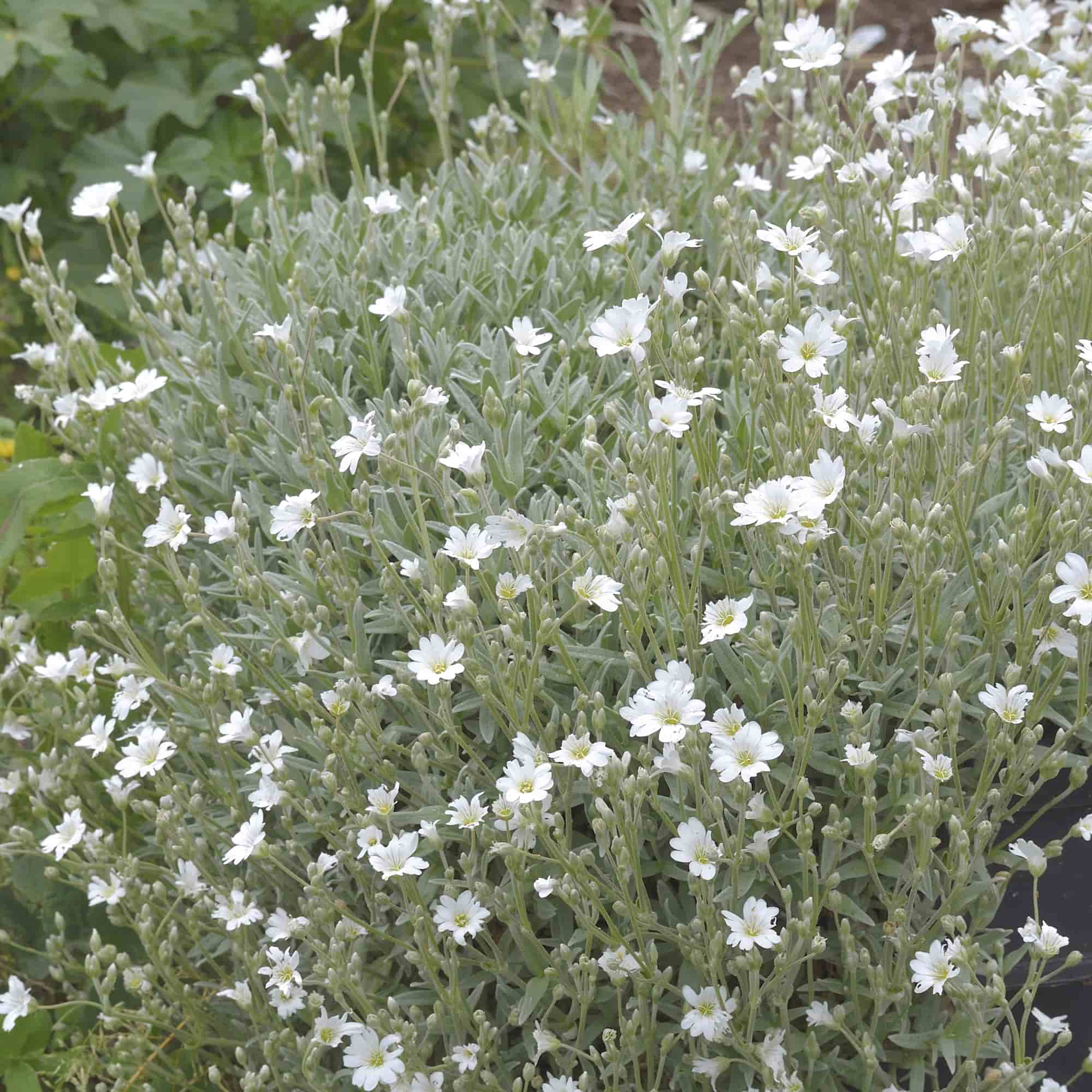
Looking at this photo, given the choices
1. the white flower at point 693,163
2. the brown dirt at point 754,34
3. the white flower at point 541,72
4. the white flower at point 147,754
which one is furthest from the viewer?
the brown dirt at point 754,34

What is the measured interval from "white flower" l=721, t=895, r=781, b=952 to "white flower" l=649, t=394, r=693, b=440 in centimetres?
64

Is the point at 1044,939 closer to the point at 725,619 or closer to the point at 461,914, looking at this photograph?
the point at 725,619

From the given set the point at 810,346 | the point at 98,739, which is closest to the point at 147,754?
the point at 98,739

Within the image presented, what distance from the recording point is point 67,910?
2.70 m

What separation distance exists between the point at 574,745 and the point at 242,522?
2.12 feet

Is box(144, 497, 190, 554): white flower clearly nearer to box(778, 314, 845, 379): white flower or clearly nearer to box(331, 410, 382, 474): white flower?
box(331, 410, 382, 474): white flower

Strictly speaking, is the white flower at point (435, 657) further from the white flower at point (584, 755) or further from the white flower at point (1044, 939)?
the white flower at point (1044, 939)

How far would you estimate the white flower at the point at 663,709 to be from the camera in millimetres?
1632

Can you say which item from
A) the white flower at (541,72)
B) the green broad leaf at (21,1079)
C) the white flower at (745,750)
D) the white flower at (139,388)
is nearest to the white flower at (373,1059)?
the white flower at (745,750)

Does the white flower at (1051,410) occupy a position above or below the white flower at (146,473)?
A: above

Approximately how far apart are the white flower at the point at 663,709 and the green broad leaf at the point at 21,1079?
1.49 metres

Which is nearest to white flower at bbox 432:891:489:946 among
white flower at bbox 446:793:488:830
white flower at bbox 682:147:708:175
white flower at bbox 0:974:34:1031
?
white flower at bbox 446:793:488:830

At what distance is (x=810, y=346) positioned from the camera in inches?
72.7

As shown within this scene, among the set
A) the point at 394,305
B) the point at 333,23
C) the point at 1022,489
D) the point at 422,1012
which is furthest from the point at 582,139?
the point at 422,1012
